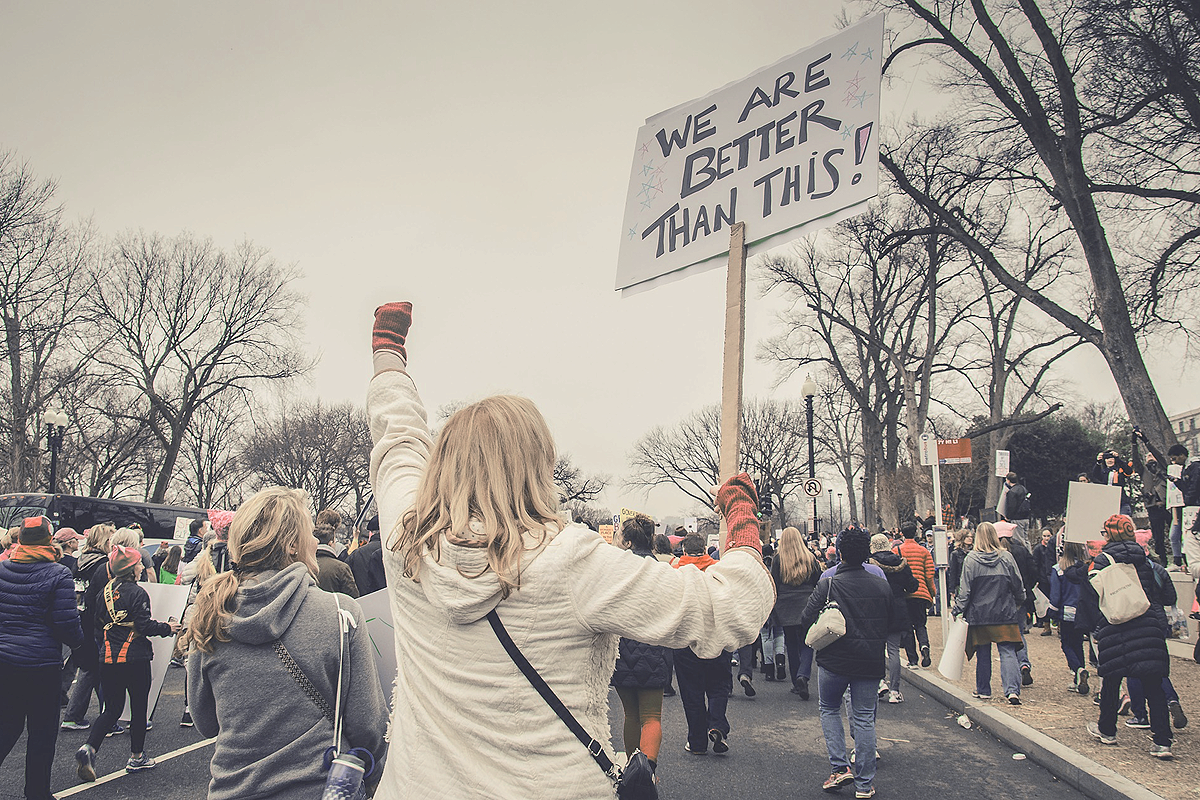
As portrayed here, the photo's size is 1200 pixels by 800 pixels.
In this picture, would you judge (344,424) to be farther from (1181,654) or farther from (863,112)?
(863,112)

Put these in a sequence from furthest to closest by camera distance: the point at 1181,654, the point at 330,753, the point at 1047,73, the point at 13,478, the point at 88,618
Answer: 1. the point at 13,478
2. the point at 1047,73
3. the point at 1181,654
4. the point at 88,618
5. the point at 330,753

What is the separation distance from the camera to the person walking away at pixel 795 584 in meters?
9.50

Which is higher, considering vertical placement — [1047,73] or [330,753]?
[1047,73]

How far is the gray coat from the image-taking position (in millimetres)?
8438

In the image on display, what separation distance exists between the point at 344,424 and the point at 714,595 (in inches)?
1876

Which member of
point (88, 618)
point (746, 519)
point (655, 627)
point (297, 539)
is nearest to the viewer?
point (655, 627)

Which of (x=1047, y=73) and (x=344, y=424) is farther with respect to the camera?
(x=344, y=424)

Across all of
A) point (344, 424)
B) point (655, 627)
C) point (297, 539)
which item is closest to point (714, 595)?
point (655, 627)

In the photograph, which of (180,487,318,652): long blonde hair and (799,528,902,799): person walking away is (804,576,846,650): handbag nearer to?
(799,528,902,799): person walking away

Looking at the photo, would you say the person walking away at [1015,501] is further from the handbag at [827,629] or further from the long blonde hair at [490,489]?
the long blonde hair at [490,489]

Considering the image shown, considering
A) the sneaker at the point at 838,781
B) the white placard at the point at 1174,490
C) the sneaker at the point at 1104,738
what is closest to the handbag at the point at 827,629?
the sneaker at the point at 838,781

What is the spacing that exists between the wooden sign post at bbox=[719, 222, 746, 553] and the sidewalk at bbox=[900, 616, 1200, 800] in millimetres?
4898

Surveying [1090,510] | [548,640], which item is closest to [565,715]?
[548,640]

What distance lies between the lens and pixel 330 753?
8.38 feet
